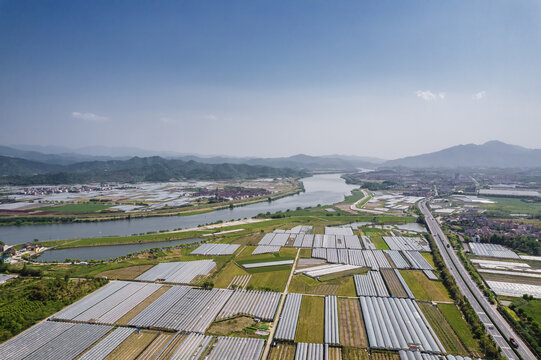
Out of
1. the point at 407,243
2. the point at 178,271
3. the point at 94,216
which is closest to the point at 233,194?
the point at 94,216

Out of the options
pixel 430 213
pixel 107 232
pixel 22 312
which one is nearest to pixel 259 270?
pixel 22 312

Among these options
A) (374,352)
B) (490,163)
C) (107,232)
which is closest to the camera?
(374,352)

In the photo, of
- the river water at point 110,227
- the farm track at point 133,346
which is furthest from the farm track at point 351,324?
the river water at point 110,227

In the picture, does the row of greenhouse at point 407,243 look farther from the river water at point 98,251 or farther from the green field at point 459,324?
→ the river water at point 98,251

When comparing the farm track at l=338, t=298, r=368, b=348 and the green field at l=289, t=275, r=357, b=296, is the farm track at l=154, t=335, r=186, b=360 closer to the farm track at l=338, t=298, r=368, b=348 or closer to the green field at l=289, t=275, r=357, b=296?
the green field at l=289, t=275, r=357, b=296

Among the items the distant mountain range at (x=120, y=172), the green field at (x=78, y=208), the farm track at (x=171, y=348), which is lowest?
the farm track at (x=171, y=348)

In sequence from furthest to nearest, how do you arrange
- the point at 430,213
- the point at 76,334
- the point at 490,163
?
the point at 490,163
the point at 430,213
the point at 76,334

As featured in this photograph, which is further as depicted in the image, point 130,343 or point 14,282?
point 14,282

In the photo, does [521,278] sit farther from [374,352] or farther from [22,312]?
[22,312]
